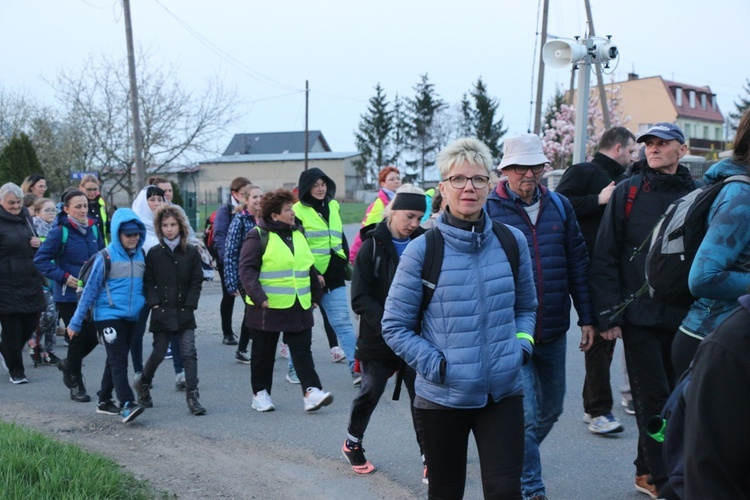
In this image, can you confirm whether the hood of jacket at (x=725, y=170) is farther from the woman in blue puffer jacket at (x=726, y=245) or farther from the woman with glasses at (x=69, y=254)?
the woman with glasses at (x=69, y=254)

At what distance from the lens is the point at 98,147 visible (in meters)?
29.8

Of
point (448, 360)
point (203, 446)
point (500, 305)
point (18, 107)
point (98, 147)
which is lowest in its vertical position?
point (203, 446)

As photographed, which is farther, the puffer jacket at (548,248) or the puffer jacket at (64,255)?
the puffer jacket at (64,255)

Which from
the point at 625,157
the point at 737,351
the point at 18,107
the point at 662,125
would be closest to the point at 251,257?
the point at 625,157

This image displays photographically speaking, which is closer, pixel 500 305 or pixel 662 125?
pixel 500 305

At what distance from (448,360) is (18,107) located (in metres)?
48.1

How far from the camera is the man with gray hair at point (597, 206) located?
6398 millimetres

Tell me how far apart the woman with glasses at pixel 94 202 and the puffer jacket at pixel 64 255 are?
98cm

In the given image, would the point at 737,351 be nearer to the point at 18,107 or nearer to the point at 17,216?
the point at 17,216

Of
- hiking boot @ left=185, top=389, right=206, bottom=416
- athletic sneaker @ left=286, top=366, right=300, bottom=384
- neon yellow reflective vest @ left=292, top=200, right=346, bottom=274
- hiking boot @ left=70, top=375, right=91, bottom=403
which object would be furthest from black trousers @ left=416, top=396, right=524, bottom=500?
hiking boot @ left=70, top=375, right=91, bottom=403

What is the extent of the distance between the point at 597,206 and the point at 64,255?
19.4ft

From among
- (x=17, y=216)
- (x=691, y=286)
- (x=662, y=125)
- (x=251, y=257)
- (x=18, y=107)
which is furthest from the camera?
(x=18, y=107)

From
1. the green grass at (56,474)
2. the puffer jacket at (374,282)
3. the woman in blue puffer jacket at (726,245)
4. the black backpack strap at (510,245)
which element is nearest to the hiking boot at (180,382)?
the green grass at (56,474)

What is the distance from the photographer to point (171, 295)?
738 cm
